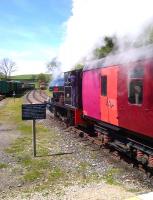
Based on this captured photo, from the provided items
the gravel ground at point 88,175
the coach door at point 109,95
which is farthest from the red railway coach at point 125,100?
the gravel ground at point 88,175

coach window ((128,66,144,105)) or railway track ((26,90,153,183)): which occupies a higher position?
coach window ((128,66,144,105))

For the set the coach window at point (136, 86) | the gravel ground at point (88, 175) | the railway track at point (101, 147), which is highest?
the coach window at point (136, 86)

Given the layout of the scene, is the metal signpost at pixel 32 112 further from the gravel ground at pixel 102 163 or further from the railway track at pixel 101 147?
the railway track at pixel 101 147

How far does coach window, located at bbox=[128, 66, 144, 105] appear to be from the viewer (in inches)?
392

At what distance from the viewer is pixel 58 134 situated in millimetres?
18328

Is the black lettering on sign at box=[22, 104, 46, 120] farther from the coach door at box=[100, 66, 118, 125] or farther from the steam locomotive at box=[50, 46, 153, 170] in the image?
the coach door at box=[100, 66, 118, 125]

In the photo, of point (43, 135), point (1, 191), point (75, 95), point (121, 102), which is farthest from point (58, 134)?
point (1, 191)

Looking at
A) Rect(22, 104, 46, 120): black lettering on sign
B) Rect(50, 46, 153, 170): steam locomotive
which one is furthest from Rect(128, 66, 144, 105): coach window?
Rect(22, 104, 46, 120): black lettering on sign

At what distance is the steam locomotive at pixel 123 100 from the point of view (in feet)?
32.3

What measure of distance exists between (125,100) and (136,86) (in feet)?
2.88

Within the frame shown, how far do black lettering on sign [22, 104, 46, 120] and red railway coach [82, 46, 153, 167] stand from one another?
1.90 metres

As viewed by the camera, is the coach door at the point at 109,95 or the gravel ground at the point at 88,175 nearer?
the gravel ground at the point at 88,175

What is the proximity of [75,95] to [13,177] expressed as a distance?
→ 23.2ft

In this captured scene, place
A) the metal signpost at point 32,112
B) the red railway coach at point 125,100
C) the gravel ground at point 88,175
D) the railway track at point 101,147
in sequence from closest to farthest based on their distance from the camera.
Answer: the gravel ground at point 88,175 → the red railway coach at point 125,100 → the railway track at point 101,147 → the metal signpost at point 32,112
